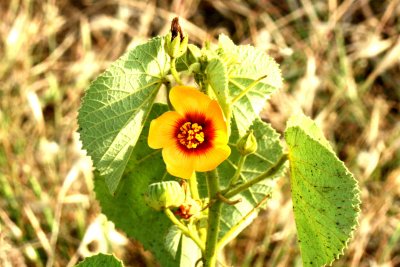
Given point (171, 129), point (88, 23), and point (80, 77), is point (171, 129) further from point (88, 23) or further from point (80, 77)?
point (88, 23)

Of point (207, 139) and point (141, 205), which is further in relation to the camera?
point (141, 205)

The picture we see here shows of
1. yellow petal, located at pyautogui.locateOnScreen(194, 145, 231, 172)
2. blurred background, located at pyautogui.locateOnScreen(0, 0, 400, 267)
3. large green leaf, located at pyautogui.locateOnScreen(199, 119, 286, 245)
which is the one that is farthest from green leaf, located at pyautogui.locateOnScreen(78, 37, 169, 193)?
blurred background, located at pyautogui.locateOnScreen(0, 0, 400, 267)

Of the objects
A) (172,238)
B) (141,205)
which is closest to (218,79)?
(172,238)

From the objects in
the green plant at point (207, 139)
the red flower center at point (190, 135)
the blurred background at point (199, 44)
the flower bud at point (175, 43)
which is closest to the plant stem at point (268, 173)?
the green plant at point (207, 139)

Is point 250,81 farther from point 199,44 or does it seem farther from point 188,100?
point 199,44

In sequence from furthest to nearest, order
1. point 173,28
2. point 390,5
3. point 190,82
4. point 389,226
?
point 390,5 → point 190,82 → point 389,226 → point 173,28

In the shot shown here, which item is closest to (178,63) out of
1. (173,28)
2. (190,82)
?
(173,28)
